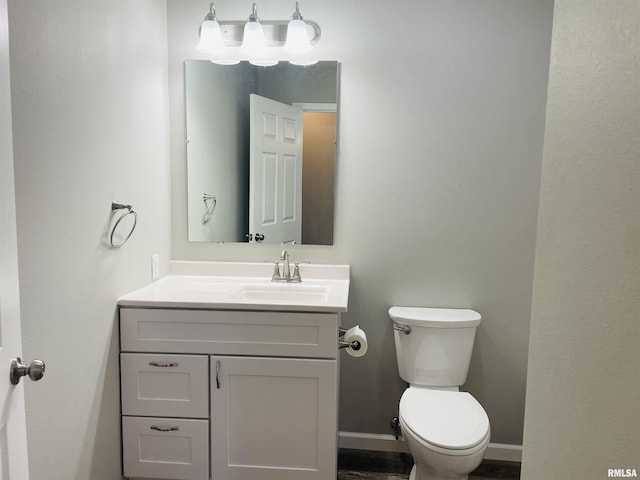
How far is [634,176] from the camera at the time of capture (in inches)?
25.6

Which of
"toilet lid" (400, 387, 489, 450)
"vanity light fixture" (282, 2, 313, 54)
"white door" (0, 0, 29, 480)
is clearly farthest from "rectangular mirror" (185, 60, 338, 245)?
"white door" (0, 0, 29, 480)

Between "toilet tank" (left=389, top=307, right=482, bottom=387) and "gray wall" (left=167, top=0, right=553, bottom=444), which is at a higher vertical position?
"gray wall" (left=167, top=0, right=553, bottom=444)

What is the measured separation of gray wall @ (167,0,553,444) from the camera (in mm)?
2293

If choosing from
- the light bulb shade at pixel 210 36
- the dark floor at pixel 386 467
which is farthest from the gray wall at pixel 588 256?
the light bulb shade at pixel 210 36

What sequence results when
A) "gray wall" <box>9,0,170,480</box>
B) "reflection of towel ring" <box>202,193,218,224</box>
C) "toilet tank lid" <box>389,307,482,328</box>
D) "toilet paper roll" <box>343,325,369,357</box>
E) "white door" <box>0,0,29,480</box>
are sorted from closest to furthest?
"white door" <box>0,0,29,480</box>, "gray wall" <box>9,0,170,480</box>, "toilet paper roll" <box>343,325,369,357</box>, "toilet tank lid" <box>389,307,482,328</box>, "reflection of towel ring" <box>202,193,218,224</box>

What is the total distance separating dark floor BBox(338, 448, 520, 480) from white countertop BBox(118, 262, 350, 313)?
856mm

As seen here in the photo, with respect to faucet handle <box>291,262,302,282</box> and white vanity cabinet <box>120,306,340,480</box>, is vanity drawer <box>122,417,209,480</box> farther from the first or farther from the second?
faucet handle <box>291,262,302,282</box>

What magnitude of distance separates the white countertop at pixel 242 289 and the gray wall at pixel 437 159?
0.51 feet

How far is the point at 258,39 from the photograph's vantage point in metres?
2.26

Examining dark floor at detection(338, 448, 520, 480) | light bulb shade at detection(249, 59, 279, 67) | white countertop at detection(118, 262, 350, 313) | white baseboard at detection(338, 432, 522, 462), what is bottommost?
dark floor at detection(338, 448, 520, 480)

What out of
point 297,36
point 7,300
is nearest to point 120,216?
point 7,300

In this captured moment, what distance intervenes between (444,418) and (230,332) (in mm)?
896

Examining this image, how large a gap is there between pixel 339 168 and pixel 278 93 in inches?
18.8

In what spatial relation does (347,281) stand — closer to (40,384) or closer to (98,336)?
(98,336)
